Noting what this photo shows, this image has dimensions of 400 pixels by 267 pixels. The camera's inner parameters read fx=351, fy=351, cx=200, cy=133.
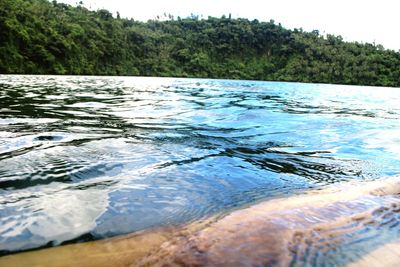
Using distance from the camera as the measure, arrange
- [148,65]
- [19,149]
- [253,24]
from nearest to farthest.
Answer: [19,149]
[148,65]
[253,24]

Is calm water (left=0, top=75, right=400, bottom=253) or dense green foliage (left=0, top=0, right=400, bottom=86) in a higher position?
dense green foliage (left=0, top=0, right=400, bottom=86)

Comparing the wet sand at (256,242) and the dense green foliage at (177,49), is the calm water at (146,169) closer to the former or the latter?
the wet sand at (256,242)

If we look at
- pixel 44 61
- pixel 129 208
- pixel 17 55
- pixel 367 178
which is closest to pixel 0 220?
pixel 129 208

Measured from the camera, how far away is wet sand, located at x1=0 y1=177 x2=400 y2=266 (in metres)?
1.54

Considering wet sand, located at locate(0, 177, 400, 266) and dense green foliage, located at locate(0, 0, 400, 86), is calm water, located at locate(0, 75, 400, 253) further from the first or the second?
dense green foliage, located at locate(0, 0, 400, 86)

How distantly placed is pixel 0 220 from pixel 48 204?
1.05ft

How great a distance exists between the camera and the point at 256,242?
164cm

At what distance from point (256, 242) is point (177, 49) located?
92.6 meters

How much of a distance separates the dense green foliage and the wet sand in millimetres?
45808

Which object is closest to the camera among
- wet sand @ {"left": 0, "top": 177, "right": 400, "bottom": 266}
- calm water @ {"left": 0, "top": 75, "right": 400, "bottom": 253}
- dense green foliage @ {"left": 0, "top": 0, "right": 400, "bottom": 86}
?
wet sand @ {"left": 0, "top": 177, "right": 400, "bottom": 266}

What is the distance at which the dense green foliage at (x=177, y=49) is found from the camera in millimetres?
48750

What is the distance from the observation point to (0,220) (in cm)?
197

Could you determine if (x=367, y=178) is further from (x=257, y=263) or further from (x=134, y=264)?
(x=134, y=264)

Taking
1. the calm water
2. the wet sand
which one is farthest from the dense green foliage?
the wet sand
